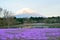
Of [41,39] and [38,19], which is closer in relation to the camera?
[41,39]

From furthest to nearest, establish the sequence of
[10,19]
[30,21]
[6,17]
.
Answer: [6,17] < [10,19] < [30,21]

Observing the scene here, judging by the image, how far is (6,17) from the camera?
5590 millimetres

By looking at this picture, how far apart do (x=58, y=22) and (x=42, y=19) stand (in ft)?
1.67

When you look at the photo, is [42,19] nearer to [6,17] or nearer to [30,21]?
[30,21]

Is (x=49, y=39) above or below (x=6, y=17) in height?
below

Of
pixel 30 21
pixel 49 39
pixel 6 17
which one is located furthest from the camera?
pixel 6 17

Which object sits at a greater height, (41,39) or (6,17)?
(6,17)

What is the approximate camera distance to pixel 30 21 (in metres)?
4.80

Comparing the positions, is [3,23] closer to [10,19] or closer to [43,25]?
[10,19]

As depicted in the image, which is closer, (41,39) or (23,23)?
(41,39)

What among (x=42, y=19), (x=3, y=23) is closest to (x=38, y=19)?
(x=42, y=19)

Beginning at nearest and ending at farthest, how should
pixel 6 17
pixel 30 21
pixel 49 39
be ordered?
pixel 49 39 < pixel 30 21 < pixel 6 17

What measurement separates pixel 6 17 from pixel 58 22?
2.02 m

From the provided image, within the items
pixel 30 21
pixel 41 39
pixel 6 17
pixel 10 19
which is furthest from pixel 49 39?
pixel 6 17
